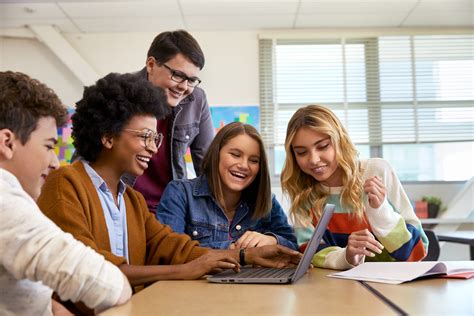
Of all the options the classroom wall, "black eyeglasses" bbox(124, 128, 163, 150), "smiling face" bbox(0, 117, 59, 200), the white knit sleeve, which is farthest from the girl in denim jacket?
the classroom wall

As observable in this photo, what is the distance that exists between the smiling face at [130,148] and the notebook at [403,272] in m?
0.62

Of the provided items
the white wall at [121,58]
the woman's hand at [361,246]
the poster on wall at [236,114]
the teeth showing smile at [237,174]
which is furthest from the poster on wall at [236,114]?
the woman's hand at [361,246]

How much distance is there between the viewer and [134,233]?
4.70ft

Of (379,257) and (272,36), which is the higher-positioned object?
(272,36)

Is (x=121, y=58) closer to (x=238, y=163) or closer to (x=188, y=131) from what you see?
(x=188, y=131)

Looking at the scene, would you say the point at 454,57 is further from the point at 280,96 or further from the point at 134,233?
the point at 134,233

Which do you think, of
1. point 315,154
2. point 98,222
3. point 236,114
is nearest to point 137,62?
point 236,114

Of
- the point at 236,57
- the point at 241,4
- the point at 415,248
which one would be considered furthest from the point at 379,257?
the point at 236,57

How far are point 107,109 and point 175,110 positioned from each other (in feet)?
2.49

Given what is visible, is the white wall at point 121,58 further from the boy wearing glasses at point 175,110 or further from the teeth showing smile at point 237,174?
the teeth showing smile at point 237,174

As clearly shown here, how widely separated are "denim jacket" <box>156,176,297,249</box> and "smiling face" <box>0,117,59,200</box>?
743 mm

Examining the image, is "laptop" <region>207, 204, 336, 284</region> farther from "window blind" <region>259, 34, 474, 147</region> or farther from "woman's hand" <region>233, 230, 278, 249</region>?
"window blind" <region>259, 34, 474, 147</region>

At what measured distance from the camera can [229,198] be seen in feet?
6.17

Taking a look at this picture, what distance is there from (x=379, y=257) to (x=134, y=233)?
2.74ft
